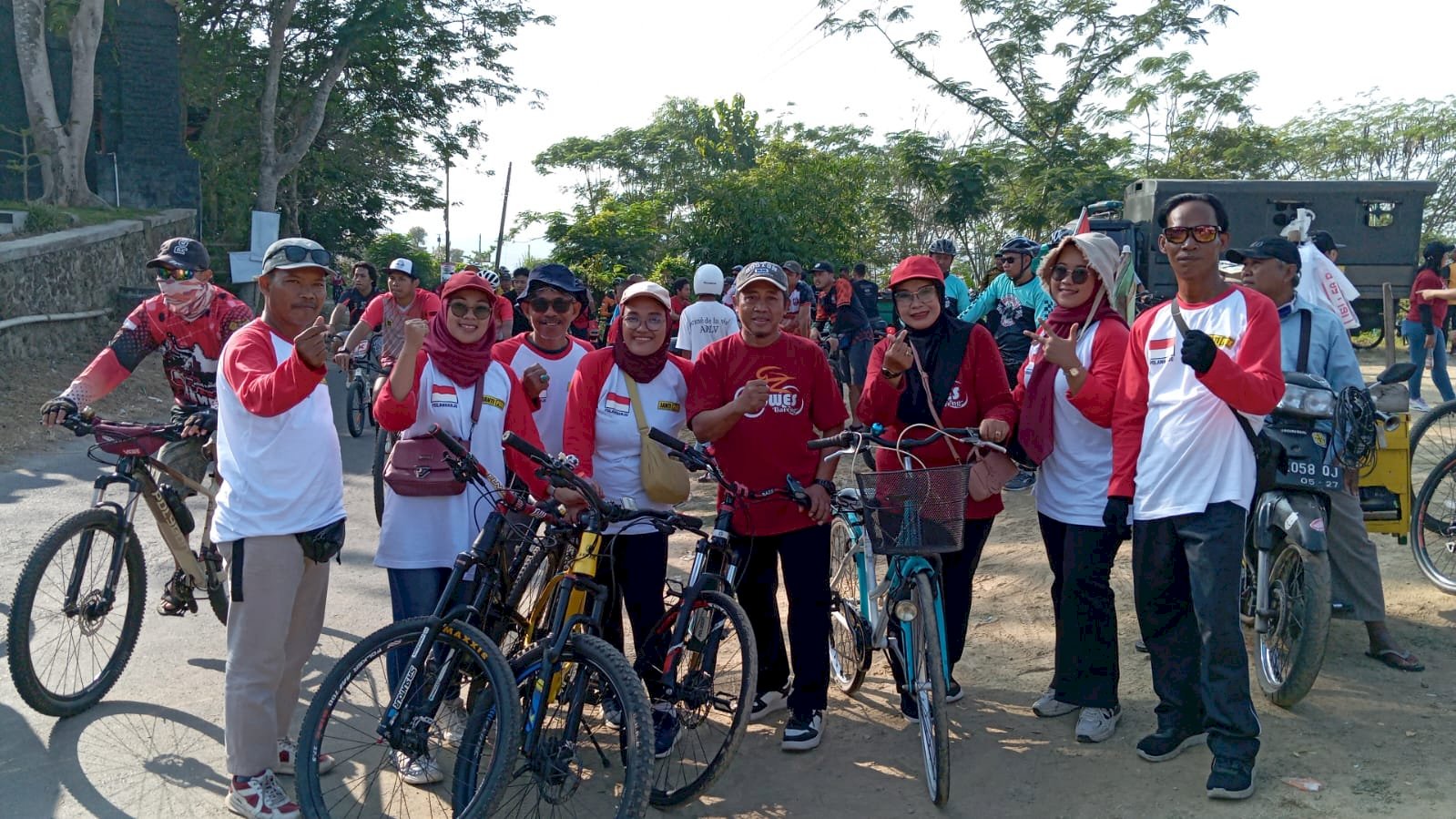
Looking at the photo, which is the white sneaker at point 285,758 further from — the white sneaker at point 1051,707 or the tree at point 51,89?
the tree at point 51,89

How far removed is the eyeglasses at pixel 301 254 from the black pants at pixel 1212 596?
10.1ft

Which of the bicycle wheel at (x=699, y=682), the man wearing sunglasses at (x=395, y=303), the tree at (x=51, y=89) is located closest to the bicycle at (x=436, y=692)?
the bicycle wheel at (x=699, y=682)

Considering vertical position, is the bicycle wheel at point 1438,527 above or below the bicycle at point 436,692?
above

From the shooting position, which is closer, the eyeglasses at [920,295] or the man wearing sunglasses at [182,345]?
the eyeglasses at [920,295]

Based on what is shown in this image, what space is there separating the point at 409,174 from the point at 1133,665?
126 ft

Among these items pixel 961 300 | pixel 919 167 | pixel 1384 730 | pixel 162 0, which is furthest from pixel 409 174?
pixel 1384 730

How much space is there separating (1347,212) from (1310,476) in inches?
539

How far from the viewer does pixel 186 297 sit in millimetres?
5457

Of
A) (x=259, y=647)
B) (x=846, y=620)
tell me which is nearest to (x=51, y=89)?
(x=259, y=647)

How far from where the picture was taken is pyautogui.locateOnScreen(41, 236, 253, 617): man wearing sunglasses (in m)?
5.20

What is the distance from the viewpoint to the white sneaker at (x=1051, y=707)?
4.68m

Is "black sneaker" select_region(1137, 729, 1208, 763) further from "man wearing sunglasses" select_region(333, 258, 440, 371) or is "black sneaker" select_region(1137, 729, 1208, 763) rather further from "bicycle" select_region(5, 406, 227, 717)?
"man wearing sunglasses" select_region(333, 258, 440, 371)

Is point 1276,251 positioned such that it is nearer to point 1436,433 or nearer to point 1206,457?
point 1206,457

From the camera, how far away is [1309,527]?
427 cm
